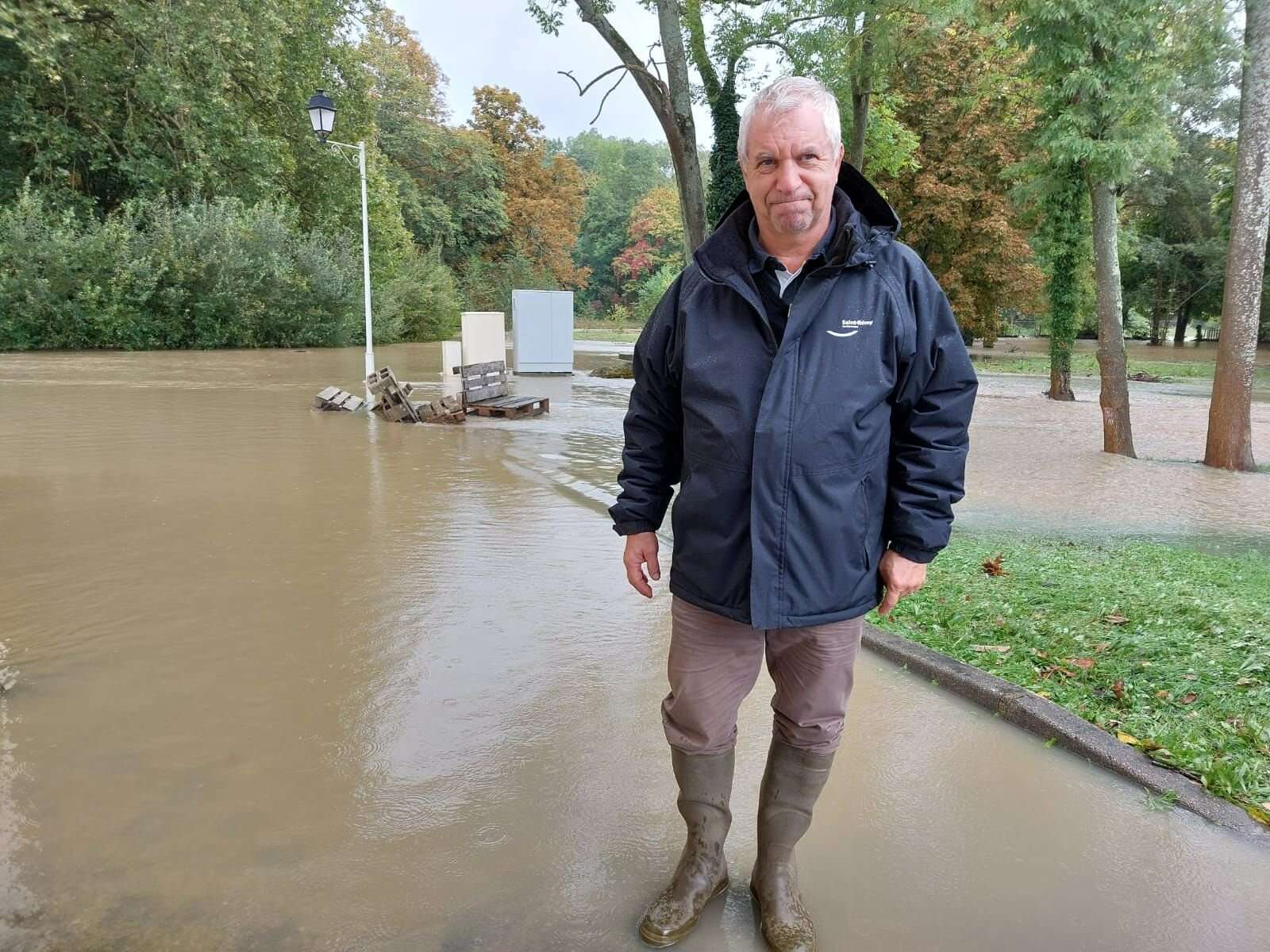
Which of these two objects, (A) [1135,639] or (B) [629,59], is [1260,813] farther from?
(B) [629,59]

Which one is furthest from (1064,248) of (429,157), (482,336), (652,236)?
(652,236)

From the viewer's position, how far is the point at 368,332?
56.4 ft

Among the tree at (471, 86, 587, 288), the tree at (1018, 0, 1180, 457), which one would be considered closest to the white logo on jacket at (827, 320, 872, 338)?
the tree at (1018, 0, 1180, 457)

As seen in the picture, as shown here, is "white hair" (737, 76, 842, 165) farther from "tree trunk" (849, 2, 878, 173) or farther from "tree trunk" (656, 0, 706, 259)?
"tree trunk" (849, 2, 878, 173)

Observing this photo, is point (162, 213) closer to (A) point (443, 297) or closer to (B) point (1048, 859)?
(A) point (443, 297)

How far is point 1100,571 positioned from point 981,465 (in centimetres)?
517

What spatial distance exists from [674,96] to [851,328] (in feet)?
44.2

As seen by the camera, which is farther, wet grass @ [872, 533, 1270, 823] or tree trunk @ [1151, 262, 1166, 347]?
tree trunk @ [1151, 262, 1166, 347]

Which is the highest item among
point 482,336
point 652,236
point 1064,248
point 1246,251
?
point 652,236

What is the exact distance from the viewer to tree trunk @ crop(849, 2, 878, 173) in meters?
13.9

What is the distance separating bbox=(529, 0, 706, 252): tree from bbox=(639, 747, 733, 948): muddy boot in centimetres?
1281

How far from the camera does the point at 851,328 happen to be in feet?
7.13

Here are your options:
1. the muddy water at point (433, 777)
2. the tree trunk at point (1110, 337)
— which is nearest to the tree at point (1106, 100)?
the tree trunk at point (1110, 337)

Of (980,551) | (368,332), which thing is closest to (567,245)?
(368,332)
